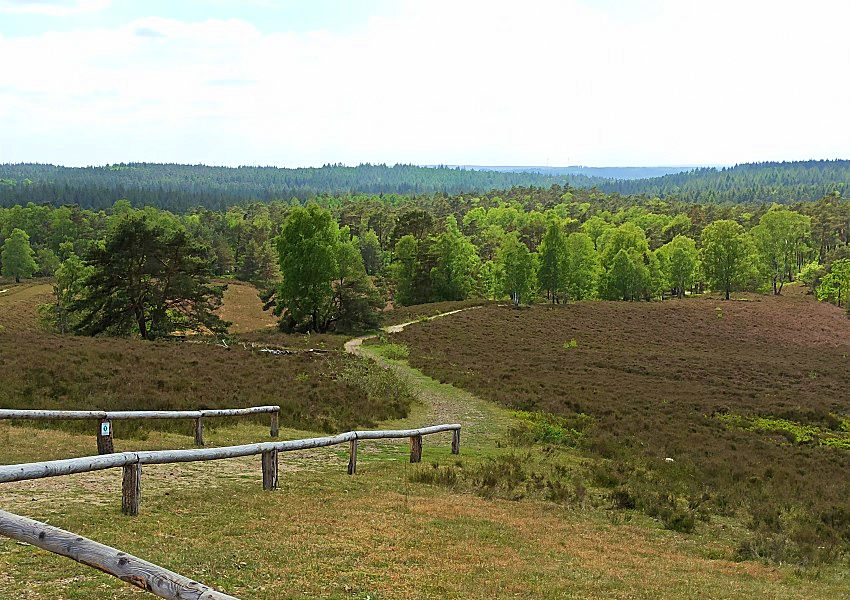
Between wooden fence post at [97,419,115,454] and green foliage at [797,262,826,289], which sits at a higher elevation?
wooden fence post at [97,419,115,454]

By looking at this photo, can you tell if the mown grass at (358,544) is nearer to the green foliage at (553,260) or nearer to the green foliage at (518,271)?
the green foliage at (518,271)

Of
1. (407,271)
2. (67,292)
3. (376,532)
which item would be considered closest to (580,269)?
(407,271)

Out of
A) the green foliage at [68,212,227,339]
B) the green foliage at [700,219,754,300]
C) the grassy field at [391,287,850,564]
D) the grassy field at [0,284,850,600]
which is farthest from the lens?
the green foliage at [700,219,754,300]

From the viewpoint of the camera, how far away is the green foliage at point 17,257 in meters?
114

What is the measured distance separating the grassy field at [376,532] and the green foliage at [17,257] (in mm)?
115110

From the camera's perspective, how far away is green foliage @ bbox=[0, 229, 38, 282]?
11412 cm

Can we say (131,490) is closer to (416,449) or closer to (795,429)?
(416,449)

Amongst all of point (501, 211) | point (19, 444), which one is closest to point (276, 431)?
point (19, 444)

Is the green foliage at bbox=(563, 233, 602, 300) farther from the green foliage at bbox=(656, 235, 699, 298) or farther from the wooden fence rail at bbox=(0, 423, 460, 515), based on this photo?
the wooden fence rail at bbox=(0, 423, 460, 515)

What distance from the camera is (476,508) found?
42.1 ft

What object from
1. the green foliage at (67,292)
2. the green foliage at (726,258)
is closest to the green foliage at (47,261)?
the green foliage at (67,292)

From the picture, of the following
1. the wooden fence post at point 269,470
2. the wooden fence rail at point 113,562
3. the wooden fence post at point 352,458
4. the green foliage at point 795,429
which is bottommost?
the green foliage at point 795,429

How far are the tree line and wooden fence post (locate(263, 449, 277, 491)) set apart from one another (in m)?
31.4

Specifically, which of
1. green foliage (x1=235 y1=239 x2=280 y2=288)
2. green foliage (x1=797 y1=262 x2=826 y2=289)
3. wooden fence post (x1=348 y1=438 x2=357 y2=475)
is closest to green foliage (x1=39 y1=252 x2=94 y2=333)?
wooden fence post (x1=348 y1=438 x2=357 y2=475)
